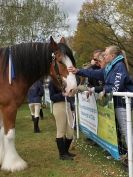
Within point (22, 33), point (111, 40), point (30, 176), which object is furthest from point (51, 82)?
point (111, 40)

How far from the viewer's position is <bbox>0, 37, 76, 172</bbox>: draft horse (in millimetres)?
6270

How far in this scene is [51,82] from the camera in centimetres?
691

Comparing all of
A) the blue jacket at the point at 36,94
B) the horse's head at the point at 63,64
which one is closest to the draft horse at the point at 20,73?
the horse's head at the point at 63,64

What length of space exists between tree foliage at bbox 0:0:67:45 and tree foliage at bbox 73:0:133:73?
690 cm

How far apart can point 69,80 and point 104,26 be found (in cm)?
3565

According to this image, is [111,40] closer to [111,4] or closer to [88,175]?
[111,4]

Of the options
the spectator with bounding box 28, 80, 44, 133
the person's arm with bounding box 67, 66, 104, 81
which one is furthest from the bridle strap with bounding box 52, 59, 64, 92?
the spectator with bounding box 28, 80, 44, 133

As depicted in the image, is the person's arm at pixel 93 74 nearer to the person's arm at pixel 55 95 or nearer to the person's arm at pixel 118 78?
the person's arm at pixel 55 95

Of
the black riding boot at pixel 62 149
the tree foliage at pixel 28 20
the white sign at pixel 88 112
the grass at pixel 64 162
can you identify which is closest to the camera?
the grass at pixel 64 162

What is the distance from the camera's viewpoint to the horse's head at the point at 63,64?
615 centimetres

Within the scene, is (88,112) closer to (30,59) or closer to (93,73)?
(93,73)

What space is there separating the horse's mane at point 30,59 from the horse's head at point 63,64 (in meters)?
0.14

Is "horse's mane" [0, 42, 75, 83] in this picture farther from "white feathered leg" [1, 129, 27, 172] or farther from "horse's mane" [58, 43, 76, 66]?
"white feathered leg" [1, 129, 27, 172]

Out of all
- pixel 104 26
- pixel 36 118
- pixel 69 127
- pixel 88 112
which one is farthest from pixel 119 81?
pixel 104 26
